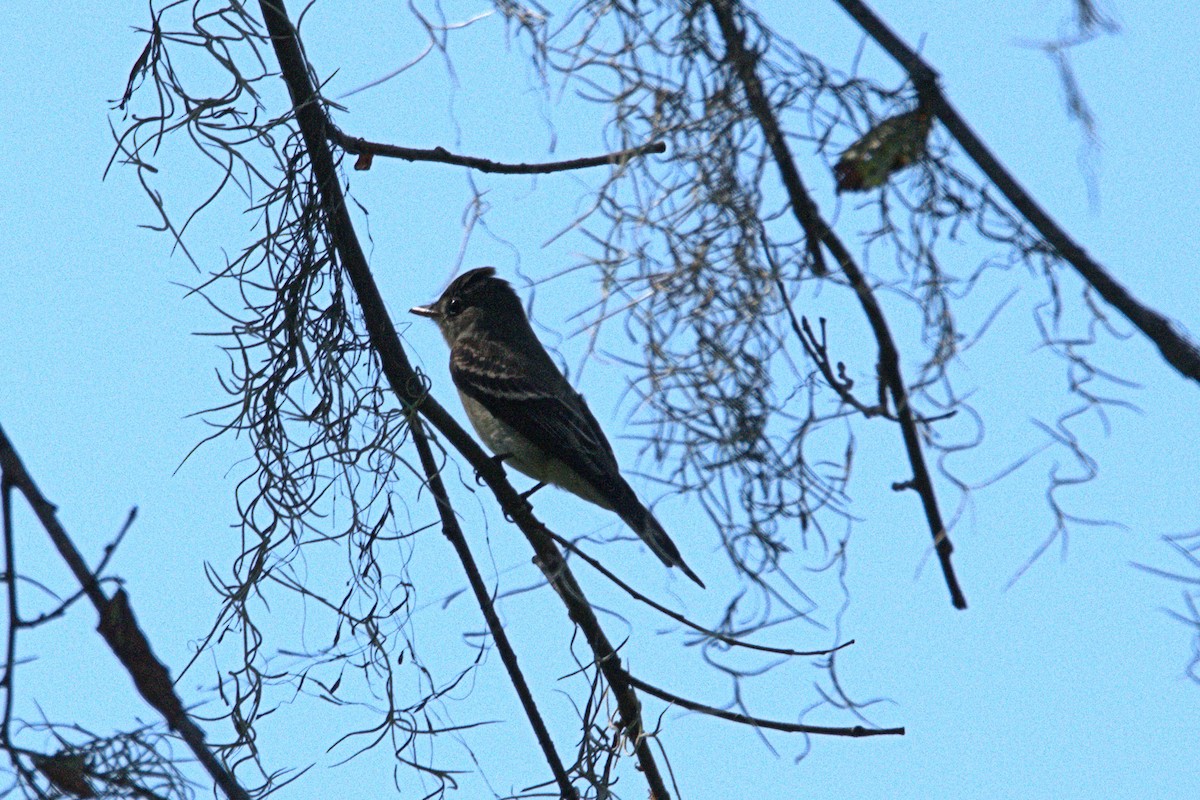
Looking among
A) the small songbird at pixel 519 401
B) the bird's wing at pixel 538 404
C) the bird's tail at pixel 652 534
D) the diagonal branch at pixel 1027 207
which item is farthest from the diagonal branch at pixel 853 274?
the bird's wing at pixel 538 404

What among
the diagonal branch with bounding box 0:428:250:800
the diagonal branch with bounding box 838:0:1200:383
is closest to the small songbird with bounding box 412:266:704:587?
the diagonal branch with bounding box 838:0:1200:383

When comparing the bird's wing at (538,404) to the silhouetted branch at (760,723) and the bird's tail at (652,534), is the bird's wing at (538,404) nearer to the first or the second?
the bird's tail at (652,534)

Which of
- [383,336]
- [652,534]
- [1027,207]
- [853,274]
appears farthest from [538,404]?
[1027,207]

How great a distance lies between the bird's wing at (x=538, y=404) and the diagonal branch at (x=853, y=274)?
1652 millimetres

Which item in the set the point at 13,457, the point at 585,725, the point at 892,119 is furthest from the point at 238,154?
the point at 892,119

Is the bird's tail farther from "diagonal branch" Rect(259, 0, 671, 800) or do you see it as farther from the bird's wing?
"diagonal branch" Rect(259, 0, 671, 800)

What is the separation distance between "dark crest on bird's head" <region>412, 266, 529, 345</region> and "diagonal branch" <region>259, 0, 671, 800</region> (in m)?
2.81

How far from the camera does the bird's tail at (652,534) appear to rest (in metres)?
3.87

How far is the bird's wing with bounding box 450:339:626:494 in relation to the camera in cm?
505

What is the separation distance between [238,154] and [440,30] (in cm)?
60

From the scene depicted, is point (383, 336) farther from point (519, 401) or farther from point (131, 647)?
point (519, 401)

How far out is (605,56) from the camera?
10.6ft

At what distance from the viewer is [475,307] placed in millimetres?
5965

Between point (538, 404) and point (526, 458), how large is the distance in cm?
20
